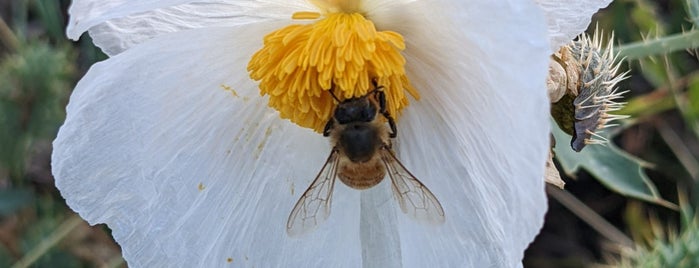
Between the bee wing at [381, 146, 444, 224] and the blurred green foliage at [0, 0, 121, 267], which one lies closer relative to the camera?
the bee wing at [381, 146, 444, 224]

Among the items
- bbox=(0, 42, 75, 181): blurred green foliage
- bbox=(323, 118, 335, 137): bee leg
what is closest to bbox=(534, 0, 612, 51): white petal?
bbox=(323, 118, 335, 137): bee leg

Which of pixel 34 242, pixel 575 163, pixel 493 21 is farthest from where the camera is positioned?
pixel 34 242

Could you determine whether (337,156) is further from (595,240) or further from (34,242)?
(595,240)

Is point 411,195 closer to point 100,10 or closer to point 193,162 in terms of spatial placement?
point 193,162

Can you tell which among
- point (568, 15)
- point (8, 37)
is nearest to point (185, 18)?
point (568, 15)

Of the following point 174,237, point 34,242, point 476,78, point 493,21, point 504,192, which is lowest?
point 34,242

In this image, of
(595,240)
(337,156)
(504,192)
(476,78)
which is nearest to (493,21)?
(476,78)

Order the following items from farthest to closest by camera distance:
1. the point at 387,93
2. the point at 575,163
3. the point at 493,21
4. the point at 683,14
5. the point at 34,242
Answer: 1. the point at 683,14
2. the point at 34,242
3. the point at 575,163
4. the point at 387,93
5. the point at 493,21

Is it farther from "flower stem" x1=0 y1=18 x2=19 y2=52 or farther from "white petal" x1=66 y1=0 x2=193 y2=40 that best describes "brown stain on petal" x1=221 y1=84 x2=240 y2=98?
"flower stem" x1=0 y1=18 x2=19 y2=52
